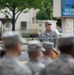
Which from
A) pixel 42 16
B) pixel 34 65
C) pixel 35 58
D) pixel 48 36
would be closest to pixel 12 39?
pixel 35 58

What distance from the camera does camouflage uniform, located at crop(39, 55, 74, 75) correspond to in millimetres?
5793

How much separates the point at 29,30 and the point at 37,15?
6.87 m

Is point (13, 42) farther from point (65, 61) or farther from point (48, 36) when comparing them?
point (48, 36)

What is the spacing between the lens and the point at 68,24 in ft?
124

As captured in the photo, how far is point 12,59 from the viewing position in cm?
526

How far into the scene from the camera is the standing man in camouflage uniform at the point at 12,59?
5254 mm

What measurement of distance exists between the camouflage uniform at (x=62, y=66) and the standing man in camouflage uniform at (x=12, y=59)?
2.06 ft

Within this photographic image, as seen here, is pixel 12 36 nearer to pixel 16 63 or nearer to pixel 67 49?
pixel 16 63

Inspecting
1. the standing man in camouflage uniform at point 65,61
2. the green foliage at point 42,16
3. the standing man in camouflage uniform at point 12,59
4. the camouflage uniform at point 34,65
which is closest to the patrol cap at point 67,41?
the standing man in camouflage uniform at point 65,61

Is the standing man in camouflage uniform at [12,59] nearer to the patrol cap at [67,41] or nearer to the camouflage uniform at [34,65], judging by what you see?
the patrol cap at [67,41]

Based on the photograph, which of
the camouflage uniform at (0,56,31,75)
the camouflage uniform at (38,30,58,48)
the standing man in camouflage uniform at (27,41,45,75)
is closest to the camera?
the camouflage uniform at (0,56,31,75)

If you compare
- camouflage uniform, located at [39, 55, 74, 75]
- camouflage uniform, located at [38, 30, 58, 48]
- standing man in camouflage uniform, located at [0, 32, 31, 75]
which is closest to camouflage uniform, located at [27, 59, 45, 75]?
camouflage uniform, located at [39, 55, 74, 75]

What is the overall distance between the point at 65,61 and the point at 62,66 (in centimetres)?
8

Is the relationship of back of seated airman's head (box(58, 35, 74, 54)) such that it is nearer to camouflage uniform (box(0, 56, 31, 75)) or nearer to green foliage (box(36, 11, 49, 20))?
camouflage uniform (box(0, 56, 31, 75))
